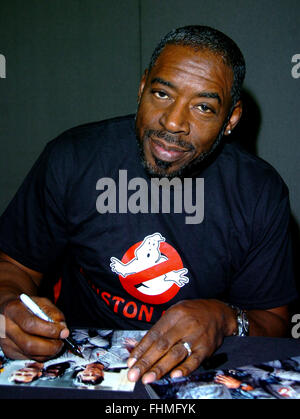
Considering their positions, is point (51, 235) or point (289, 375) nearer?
point (289, 375)

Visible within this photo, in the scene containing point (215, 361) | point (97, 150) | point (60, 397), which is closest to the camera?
point (60, 397)

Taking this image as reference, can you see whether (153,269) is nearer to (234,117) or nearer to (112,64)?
(234,117)

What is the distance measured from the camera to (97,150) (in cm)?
122

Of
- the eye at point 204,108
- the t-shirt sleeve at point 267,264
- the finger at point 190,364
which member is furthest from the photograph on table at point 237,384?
the eye at point 204,108

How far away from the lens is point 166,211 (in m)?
1.15

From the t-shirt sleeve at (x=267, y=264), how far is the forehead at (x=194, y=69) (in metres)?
0.37

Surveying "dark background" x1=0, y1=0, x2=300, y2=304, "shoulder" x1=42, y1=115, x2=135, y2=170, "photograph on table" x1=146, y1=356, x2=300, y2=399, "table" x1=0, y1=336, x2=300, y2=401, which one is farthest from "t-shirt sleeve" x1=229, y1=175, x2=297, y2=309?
"dark background" x1=0, y1=0, x2=300, y2=304

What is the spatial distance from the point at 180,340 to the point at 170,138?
55cm

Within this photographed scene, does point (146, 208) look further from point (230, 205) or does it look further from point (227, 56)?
point (227, 56)

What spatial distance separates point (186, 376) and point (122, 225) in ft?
1.70

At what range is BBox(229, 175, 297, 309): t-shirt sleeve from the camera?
3.68 ft

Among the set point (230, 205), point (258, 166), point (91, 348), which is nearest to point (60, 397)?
point (91, 348)

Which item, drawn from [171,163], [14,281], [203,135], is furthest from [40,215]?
[203,135]

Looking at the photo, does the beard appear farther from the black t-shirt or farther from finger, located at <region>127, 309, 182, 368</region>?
finger, located at <region>127, 309, 182, 368</region>
